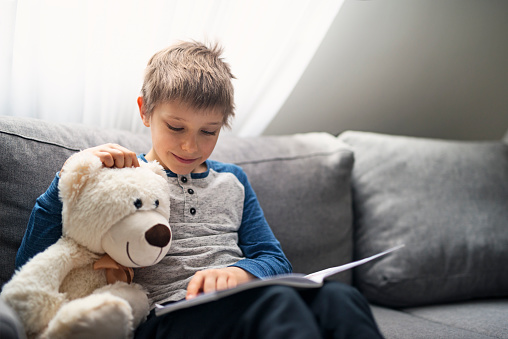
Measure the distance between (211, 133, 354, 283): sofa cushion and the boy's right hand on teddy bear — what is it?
1.44 ft

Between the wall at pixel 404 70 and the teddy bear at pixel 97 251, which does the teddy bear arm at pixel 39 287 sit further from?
the wall at pixel 404 70

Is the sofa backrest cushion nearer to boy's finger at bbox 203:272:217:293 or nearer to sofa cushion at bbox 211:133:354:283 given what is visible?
sofa cushion at bbox 211:133:354:283

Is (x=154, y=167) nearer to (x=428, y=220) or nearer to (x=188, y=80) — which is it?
(x=188, y=80)

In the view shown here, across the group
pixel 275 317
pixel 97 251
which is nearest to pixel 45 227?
pixel 97 251

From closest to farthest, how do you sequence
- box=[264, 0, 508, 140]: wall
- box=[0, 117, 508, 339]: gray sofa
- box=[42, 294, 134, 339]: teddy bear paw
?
box=[42, 294, 134, 339]: teddy bear paw, box=[0, 117, 508, 339]: gray sofa, box=[264, 0, 508, 140]: wall

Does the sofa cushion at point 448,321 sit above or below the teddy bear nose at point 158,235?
below

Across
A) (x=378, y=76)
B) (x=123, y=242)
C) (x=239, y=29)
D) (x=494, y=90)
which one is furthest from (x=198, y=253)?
(x=494, y=90)

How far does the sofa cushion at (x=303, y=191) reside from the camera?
1.28 metres

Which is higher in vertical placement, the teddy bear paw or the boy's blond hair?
the boy's blond hair

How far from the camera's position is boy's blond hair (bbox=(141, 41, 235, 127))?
2.95ft

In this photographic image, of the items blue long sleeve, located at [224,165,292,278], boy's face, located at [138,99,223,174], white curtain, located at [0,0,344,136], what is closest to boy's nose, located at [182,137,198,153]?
boy's face, located at [138,99,223,174]

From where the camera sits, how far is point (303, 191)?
134 cm

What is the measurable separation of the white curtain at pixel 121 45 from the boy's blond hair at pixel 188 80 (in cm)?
14

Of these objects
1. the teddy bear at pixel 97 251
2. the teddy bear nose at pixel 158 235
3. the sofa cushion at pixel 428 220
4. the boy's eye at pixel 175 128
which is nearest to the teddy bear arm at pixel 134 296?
the teddy bear at pixel 97 251
